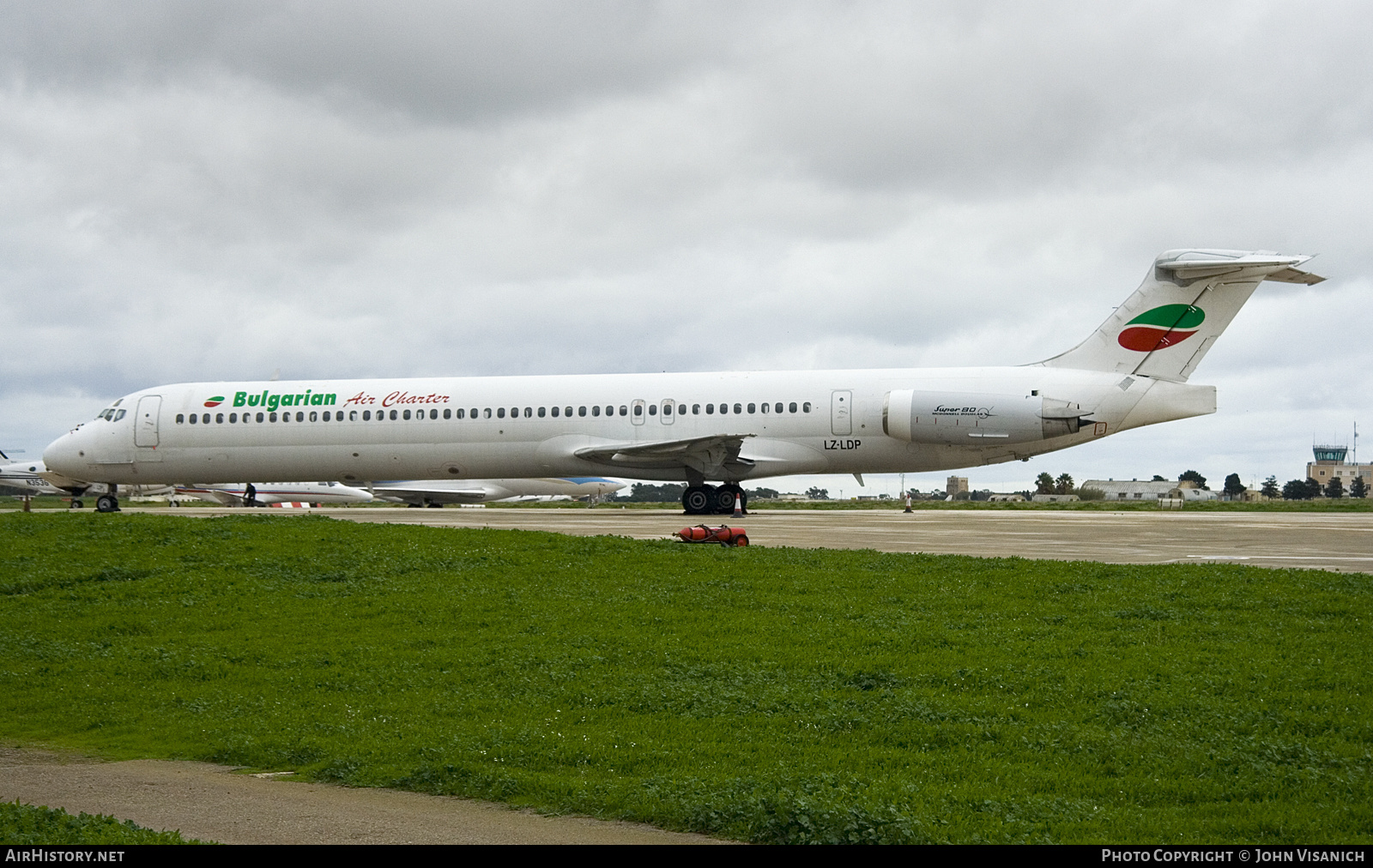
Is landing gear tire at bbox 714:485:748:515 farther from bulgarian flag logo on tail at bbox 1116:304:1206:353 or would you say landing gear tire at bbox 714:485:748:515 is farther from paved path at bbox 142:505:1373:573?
bulgarian flag logo on tail at bbox 1116:304:1206:353

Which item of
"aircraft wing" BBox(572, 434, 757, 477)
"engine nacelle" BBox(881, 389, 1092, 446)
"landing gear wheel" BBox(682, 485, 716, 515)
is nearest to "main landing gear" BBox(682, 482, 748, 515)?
"landing gear wheel" BBox(682, 485, 716, 515)

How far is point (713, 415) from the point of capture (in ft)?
107

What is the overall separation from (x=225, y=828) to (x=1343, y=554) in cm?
1779

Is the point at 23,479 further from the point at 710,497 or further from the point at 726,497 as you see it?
the point at 726,497

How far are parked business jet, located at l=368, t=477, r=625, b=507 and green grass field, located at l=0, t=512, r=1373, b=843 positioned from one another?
3487cm

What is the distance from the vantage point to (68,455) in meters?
36.1

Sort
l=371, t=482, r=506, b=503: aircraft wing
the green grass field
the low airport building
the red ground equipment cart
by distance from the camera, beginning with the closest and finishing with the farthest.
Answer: the green grass field → the red ground equipment cart → l=371, t=482, r=506, b=503: aircraft wing → the low airport building

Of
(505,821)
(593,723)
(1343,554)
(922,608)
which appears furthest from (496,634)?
(1343,554)

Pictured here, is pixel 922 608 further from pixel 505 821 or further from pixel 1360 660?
pixel 505 821

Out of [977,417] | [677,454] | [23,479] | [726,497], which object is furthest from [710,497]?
[23,479]

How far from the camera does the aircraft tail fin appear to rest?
29.6m

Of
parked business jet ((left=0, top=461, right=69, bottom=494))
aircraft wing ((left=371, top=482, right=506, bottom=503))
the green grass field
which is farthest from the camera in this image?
parked business jet ((left=0, top=461, right=69, bottom=494))

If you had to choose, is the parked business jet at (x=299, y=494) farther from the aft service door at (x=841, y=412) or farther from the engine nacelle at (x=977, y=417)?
the engine nacelle at (x=977, y=417)

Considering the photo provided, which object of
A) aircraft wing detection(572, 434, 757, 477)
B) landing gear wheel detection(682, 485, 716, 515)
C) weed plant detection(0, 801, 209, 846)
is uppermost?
aircraft wing detection(572, 434, 757, 477)
